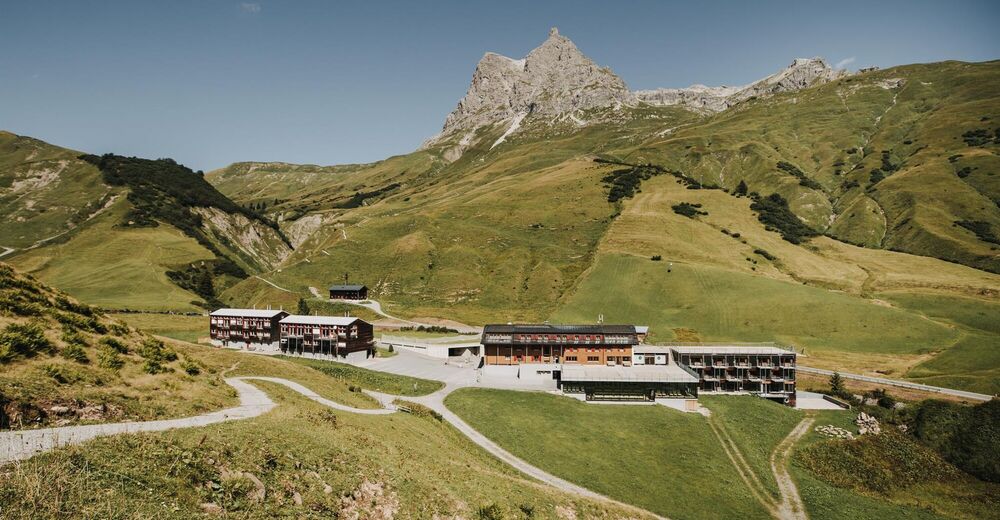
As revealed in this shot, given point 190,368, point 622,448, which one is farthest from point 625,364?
point 190,368

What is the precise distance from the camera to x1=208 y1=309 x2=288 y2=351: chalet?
4764 inches

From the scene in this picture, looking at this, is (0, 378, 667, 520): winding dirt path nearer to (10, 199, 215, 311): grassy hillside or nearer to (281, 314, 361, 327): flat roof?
(281, 314, 361, 327): flat roof

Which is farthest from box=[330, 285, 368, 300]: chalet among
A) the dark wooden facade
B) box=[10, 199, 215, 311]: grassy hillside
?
the dark wooden facade

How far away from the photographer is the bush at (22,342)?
28172 millimetres

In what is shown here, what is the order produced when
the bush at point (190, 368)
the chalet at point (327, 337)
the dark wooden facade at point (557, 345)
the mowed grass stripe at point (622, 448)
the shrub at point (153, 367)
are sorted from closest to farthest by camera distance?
the shrub at point (153, 367) → the bush at point (190, 368) → the mowed grass stripe at point (622, 448) → the dark wooden facade at point (557, 345) → the chalet at point (327, 337)

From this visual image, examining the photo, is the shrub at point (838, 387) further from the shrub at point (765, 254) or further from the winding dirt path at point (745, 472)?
the shrub at point (765, 254)

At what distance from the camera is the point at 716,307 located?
13988 cm

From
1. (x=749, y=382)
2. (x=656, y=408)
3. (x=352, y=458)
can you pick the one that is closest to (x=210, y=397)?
(x=352, y=458)

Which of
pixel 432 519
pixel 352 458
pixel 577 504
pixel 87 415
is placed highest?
pixel 87 415

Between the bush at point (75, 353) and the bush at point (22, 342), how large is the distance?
0.74 meters

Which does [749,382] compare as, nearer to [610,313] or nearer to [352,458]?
[610,313]

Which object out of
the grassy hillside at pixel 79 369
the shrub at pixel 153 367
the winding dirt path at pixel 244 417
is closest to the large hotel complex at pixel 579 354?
the winding dirt path at pixel 244 417

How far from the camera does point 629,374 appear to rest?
9256 centimetres

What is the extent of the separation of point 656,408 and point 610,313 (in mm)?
61129
